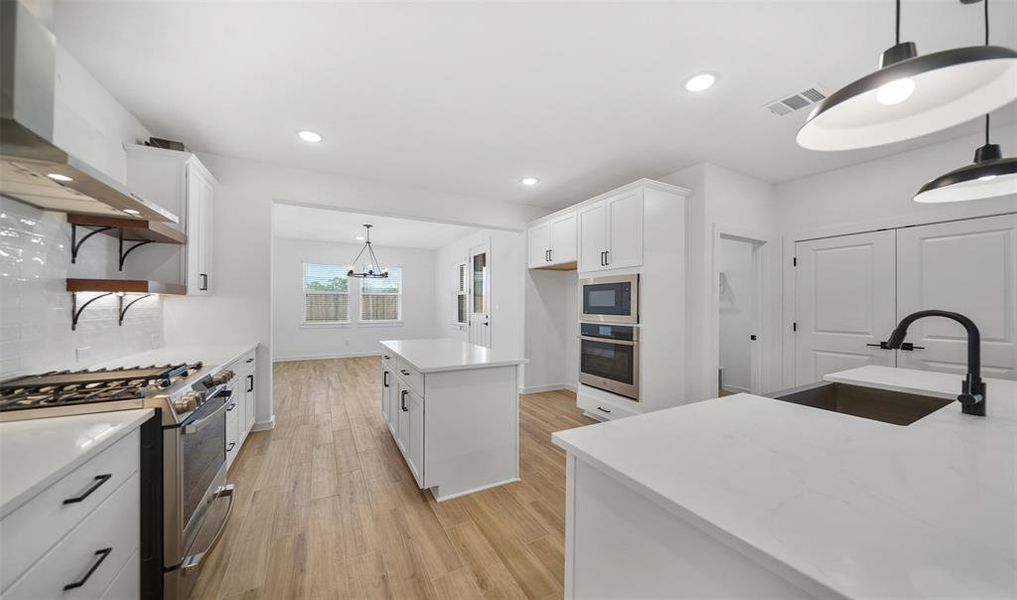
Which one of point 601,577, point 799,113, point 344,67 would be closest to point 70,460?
point 601,577

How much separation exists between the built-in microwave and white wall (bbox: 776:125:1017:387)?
189 centimetres

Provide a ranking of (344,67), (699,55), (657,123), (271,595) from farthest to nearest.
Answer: (657,123) → (344,67) → (699,55) → (271,595)

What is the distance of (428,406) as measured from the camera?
2207 millimetres

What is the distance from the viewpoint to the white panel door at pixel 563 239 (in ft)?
13.1

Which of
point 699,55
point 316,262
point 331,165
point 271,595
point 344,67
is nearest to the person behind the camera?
point 271,595

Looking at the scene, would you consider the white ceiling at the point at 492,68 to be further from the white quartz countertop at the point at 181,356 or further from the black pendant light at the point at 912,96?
the white quartz countertop at the point at 181,356

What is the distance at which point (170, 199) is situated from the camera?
248 centimetres

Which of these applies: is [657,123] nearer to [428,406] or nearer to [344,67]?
[344,67]

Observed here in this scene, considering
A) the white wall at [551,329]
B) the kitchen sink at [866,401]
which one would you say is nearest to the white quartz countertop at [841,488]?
the kitchen sink at [866,401]

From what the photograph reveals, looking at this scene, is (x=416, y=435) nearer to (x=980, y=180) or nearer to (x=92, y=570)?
(x=92, y=570)

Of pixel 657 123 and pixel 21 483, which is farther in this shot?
pixel 657 123

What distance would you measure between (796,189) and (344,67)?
430 cm

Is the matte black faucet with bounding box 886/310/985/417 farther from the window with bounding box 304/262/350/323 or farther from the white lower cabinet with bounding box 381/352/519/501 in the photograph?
the window with bounding box 304/262/350/323

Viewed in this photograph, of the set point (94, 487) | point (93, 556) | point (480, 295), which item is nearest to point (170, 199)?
point (94, 487)
